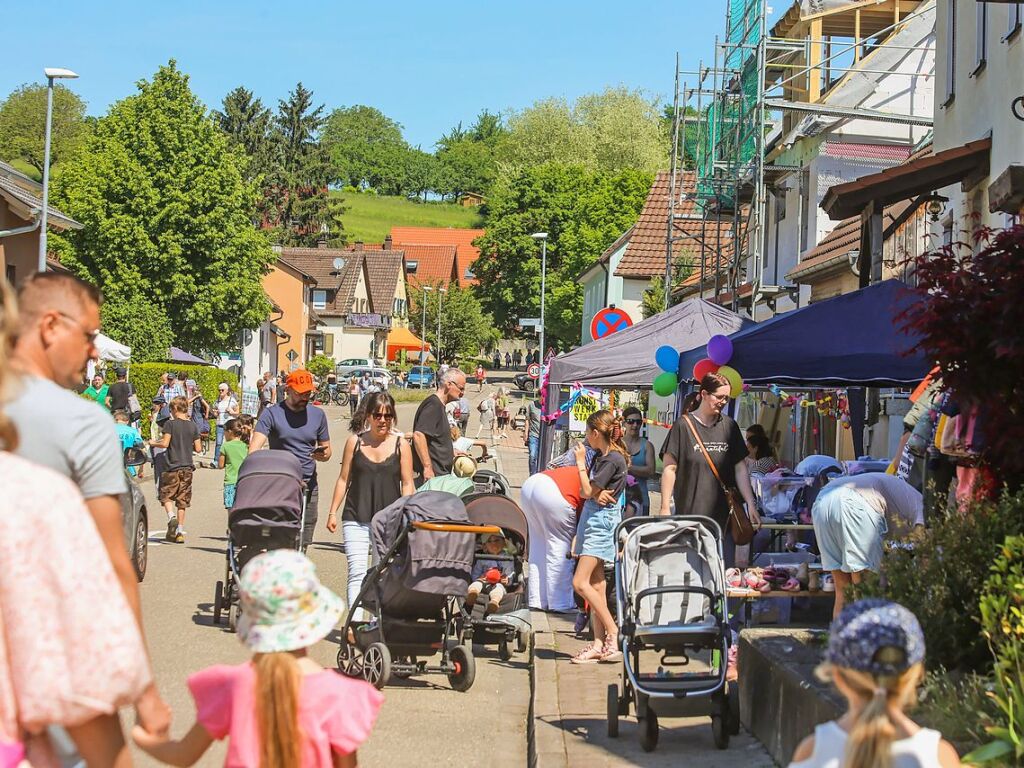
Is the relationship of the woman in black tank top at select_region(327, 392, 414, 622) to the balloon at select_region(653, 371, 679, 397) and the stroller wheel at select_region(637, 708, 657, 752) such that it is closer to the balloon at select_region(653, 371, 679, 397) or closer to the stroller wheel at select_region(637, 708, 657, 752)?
the stroller wheel at select_region(637, 708, 657, 752)

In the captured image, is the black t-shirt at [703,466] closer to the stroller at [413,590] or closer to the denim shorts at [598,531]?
the denim shorts at [598,531]

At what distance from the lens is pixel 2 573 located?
3248mm

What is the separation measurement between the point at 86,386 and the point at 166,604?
58.7ft

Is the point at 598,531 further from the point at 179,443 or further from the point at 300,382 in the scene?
the point at 179,443

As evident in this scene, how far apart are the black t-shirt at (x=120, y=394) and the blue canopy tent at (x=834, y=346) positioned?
18.8 metres

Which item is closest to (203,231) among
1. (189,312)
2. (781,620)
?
(189,312)

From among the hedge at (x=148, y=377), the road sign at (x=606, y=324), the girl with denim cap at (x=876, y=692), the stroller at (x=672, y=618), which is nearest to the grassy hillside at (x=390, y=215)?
the hedge at (x=148, y=377)

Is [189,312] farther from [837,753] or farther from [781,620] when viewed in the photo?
[837,753]

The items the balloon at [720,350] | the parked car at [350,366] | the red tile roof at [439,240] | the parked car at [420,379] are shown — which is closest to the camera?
the balloon at [720,350]

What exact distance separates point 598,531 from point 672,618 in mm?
1909

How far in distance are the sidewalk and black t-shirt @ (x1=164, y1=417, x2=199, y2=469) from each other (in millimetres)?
7878

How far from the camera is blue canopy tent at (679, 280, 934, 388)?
12211 millimetres

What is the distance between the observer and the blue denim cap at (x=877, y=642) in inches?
133

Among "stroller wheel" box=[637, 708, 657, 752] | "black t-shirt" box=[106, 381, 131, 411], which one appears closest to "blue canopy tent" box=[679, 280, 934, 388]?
"stroller wheel" box=[637, 708, 657, 752]
